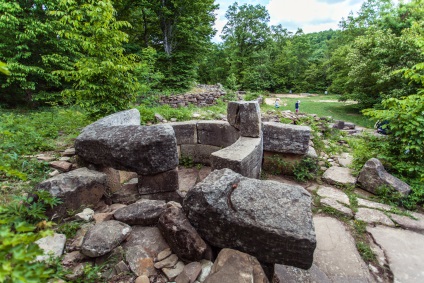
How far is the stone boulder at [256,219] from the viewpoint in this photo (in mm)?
1582

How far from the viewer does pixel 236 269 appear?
5.08 feet

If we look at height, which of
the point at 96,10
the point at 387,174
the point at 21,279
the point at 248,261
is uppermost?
the point at 96,10

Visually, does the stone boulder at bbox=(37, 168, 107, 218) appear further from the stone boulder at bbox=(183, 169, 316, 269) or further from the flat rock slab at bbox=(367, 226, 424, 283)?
the flat rock slab at bbox=(367, 226, 424, 283)

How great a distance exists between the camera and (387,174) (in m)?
3.66

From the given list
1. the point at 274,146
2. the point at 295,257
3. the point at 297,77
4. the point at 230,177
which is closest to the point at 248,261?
the point at 295,257

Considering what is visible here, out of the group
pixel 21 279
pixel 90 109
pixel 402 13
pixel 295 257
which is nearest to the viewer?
pixel 21 279

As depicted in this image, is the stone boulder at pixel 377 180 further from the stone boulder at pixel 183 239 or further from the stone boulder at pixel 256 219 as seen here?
the stone boulder at pixel 183 239

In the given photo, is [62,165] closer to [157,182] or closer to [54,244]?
[157,182]

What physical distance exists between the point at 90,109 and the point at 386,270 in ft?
17.2

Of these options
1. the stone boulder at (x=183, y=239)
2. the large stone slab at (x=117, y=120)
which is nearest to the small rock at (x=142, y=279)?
the stone boulder at (x=183, y=239)

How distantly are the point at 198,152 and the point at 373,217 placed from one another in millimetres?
3098

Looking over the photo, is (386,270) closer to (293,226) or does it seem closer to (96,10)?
(293,226)

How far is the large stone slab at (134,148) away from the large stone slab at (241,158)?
0.59 m

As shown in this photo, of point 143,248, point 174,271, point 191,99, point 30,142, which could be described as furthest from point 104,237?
point 191,99
